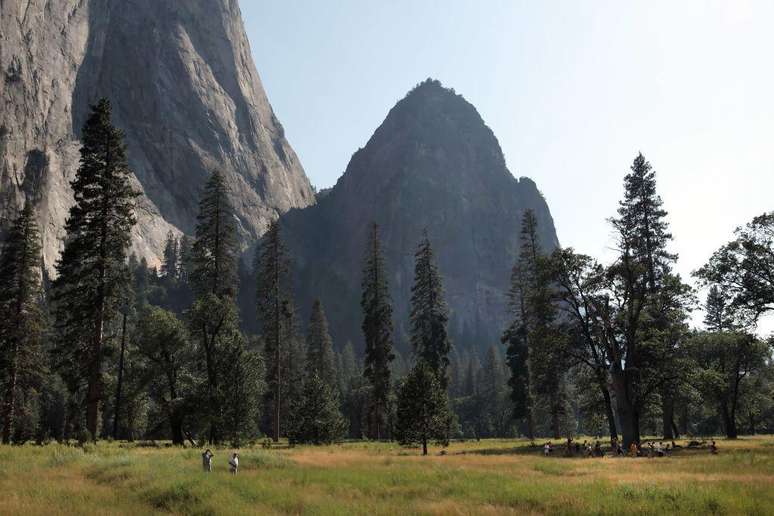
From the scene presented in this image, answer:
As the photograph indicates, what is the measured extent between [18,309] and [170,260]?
354 feet

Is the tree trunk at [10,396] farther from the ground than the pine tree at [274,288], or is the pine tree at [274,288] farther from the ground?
the pine tree at [274,288]

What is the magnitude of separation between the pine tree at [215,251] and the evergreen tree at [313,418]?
897cm

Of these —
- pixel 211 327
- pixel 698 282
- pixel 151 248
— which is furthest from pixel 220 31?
pixel 698 282

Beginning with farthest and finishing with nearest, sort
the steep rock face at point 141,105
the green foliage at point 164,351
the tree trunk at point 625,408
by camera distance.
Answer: the steep rock face at point 141,105 < the green foliage at point 164,351 < the tree trunk at point 625,408

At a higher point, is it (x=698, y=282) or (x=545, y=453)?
(x=698, y=282)

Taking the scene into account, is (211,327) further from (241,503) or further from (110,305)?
(241,503)

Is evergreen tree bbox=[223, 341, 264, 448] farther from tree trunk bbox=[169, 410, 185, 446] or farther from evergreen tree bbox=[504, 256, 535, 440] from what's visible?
evergreen tree bbox=[504, 256, 535, 440]

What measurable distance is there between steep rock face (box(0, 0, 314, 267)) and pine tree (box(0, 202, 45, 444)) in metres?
71.6

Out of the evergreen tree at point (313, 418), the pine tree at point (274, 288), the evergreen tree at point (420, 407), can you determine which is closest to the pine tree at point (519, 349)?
the evergreen tree at point (313, 418)

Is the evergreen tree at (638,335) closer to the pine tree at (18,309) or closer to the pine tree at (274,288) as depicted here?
the pine tree at (274,288)

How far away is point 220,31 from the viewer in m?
195

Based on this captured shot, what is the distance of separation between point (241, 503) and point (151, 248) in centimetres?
13755

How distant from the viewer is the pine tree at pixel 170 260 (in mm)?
135375

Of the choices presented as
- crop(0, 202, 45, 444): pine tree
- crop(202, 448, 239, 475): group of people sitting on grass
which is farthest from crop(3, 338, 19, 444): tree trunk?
crop(202, 448, 239, 475): group of people sitting on grass
